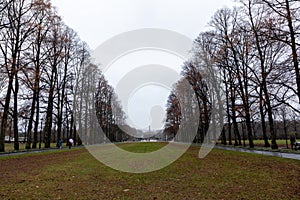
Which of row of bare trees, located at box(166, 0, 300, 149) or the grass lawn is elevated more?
row of bare trees, located at box(166, 0, 300, 149)

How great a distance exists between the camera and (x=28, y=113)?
101 ft

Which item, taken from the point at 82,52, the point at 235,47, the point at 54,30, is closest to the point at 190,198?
the point at 235,47

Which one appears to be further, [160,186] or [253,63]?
[253,63]

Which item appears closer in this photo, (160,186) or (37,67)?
(160,186)

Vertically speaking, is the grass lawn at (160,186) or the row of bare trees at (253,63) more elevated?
→ the row of bare trees at (253,63)

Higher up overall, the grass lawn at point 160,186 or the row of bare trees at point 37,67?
the row of bare trees at point 37,67

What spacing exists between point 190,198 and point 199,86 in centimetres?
3372

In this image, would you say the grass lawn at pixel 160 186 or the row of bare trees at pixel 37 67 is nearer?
the grass lawn at pixel 160 186

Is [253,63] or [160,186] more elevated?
[253,63]

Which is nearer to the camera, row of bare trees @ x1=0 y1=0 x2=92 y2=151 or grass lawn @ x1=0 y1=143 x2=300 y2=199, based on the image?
grass lawn @ x1=0 y1=143 x2=300 y2=199

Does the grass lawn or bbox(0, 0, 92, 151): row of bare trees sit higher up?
bbox(0, 0, 92, 151): row of bare trees

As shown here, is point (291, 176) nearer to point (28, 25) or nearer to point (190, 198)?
point (190, 198)

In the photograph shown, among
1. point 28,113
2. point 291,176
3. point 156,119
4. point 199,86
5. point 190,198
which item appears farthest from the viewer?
point 156,119

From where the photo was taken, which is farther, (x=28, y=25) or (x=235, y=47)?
(x=235, y=47)
